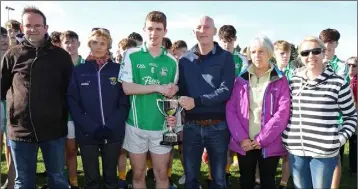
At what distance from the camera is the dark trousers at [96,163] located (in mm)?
4219

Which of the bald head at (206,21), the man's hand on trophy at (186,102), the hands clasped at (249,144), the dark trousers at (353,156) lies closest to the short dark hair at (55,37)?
the bald head at (206,21)

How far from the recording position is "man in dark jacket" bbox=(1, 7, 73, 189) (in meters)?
3.98

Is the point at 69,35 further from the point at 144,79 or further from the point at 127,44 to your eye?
the point at 144,79

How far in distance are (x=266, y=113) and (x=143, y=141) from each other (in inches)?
58.4

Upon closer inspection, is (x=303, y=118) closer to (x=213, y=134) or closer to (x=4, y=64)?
A: (x=213, y=134)

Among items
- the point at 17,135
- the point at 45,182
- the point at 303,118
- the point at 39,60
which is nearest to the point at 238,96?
the point at 303,118

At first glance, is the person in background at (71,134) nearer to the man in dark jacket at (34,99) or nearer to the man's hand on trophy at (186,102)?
the man in dark jacket at (34,99)

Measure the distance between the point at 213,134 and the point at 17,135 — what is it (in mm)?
2257

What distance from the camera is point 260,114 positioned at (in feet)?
13.5

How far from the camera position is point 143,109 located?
167 inches

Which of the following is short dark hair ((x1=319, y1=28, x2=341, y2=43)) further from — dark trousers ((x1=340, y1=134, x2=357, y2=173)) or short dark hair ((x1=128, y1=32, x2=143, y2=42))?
short dark hair ((x1=128, y1=32, x2=143, y2=42))

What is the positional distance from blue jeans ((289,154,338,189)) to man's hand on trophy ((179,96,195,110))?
4.10 feet

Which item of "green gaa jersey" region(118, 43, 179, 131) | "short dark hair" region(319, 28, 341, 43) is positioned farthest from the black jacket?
"short dark hair" region(319, 28, 341, 43)

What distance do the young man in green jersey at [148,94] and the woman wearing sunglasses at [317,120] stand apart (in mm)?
1424
